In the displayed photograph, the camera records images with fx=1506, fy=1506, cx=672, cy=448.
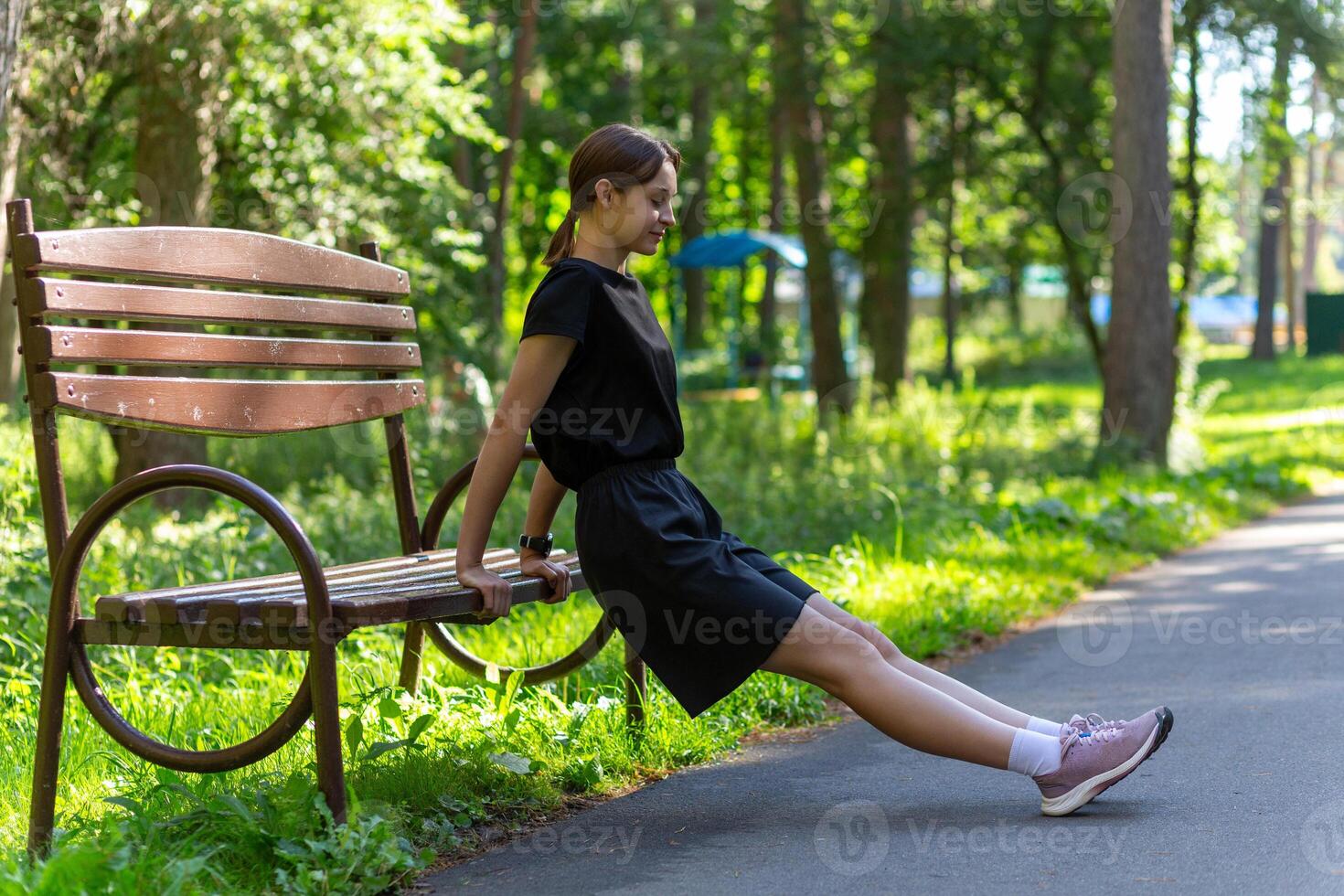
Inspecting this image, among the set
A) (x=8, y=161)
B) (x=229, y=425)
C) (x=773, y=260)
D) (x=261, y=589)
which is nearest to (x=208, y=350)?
(x=229, y=425)

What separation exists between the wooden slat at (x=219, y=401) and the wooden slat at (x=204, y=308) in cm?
16

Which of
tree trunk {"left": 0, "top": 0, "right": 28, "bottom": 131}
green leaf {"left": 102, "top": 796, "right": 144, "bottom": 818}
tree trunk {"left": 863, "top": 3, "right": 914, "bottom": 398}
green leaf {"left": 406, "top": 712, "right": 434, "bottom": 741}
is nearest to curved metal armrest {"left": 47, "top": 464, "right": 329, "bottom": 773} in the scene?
green leaf {"left": 102, "top": 796, "right": 144, "bottom": 818}

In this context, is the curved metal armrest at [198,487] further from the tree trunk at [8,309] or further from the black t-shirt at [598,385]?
the tree trunk at [8,309]

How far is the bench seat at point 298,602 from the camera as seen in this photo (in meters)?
3.17

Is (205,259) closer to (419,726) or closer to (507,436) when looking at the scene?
(507,436)

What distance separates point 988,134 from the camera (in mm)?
16281

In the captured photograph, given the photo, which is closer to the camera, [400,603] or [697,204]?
[400,603]

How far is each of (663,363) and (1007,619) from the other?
10.5 feet

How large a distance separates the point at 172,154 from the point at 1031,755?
868cm

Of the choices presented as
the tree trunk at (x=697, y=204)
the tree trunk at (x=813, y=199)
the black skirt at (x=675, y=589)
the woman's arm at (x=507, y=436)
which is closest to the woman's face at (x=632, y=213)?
the woman's arm at (x=507, y=436)

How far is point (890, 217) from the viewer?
16703 mm


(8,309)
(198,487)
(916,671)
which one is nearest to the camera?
(198,487)

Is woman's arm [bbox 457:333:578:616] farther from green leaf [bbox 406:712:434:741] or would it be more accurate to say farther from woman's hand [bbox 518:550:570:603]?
green leaf [bbox 406:712:434:741]

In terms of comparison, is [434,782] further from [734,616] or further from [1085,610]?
[1085,610]
